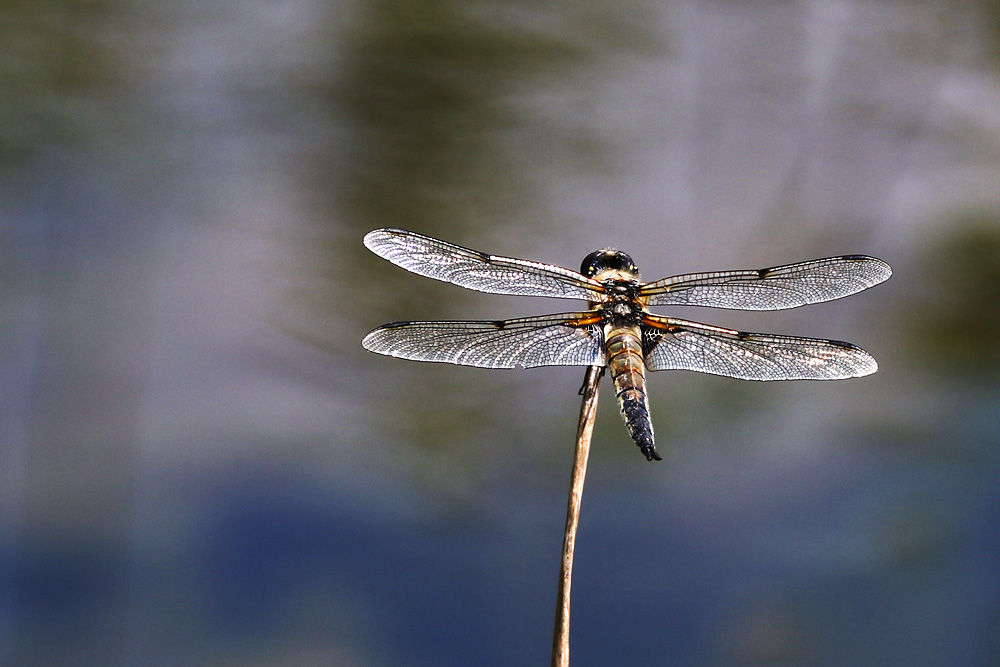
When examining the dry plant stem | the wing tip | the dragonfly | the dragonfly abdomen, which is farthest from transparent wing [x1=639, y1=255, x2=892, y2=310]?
the wing tip

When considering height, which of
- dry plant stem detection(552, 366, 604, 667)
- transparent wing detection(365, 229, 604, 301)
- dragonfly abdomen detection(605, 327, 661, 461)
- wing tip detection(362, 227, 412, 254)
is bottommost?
dry plant stem detection(552, 366, 604, 667)

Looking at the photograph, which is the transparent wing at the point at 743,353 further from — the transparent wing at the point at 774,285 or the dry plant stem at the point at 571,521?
the dry plant stem at the point at 571,521

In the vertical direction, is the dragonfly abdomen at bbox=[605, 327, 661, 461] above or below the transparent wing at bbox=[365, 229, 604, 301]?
below

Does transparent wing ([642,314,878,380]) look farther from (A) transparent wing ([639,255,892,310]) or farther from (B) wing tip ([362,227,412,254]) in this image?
(B) wing tip ([362,227,412,254])

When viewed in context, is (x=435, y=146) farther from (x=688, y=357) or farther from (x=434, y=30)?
(x=688, y=357)

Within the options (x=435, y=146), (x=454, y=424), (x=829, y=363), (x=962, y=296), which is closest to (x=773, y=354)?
(x=829, y=363)

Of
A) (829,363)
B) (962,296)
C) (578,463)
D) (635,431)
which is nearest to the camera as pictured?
(578,463)

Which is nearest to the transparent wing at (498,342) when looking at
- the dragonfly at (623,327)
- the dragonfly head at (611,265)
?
the dragonfly at (623,327)
